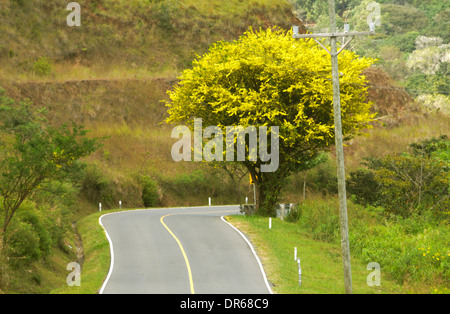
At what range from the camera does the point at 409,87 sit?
103 m

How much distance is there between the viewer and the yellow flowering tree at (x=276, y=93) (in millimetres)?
34781

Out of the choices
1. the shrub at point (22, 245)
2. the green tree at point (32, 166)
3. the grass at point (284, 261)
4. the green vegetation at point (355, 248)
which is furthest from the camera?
the green tree at point (32, 166)

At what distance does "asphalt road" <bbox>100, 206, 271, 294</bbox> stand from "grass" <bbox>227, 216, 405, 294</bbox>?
64cm

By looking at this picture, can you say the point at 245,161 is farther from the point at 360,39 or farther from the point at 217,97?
the point at 360,39

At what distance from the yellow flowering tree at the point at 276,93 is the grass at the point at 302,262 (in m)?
5.11

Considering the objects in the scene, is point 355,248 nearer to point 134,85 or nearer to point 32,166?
point 32,166

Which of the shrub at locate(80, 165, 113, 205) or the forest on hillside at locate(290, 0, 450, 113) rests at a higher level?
the forest on hillside at locate(290, 0, 450, 113)

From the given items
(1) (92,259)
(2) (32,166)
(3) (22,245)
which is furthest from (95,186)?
(1) (92,259)

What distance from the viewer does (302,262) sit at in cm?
2691

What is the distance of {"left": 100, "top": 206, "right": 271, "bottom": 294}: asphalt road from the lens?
72.4ft

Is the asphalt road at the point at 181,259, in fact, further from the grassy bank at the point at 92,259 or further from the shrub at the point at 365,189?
the shrub at the point at 365,189

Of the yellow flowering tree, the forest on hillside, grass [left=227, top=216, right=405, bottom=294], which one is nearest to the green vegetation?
grass [left=227, top=216, right=405, bottom=294]

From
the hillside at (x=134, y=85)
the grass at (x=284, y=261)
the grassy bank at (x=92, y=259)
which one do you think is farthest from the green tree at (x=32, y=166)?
the hillside at (x=134, y=85)

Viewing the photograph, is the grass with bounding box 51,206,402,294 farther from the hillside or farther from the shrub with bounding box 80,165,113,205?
the hillside
